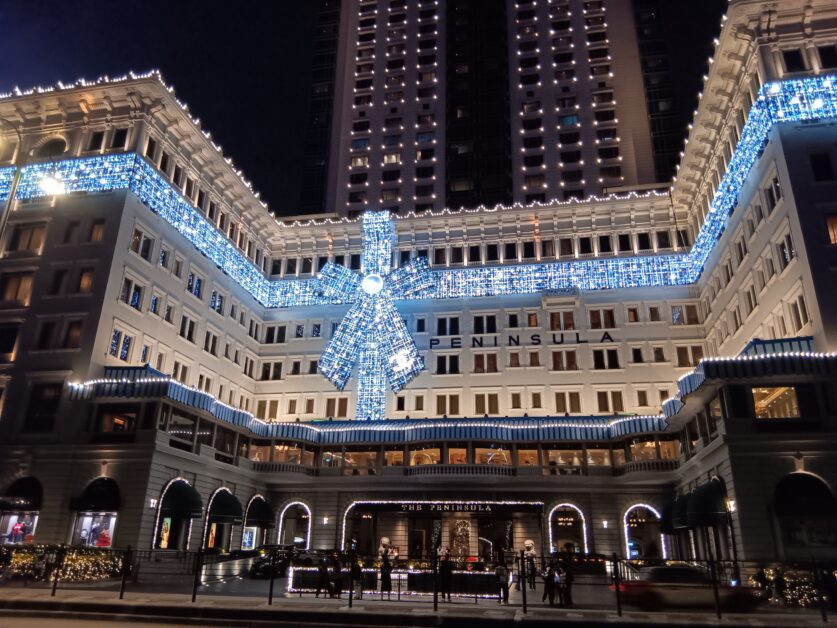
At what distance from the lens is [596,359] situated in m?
50.2

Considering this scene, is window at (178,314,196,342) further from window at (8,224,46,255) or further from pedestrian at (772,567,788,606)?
pedestrian at (772,567,788,606)

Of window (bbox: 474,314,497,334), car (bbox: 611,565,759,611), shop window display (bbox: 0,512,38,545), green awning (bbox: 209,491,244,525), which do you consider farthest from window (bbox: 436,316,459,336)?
car (bbox: 611,565,759,611)

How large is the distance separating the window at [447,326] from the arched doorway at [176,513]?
80.7 feet

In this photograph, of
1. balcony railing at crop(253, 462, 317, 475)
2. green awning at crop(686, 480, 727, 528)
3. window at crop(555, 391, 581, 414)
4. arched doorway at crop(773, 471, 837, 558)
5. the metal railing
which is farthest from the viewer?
window at crop(555, 391, 581, 414)

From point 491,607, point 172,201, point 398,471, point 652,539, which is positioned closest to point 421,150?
point 172,201

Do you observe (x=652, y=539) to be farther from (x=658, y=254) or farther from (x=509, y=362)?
(x=658, y=254)

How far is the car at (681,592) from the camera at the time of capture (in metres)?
17.1

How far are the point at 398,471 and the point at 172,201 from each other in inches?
975

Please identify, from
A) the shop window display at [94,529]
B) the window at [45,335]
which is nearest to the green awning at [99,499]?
the shop window display at [94,529]

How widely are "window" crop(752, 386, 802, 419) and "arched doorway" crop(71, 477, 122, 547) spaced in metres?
32.1

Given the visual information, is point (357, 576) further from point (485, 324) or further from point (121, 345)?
point (485, 324)

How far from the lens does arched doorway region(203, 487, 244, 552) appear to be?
123 ft

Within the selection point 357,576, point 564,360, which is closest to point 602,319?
point 564,360

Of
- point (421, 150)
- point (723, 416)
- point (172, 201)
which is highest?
point (421, 150)
